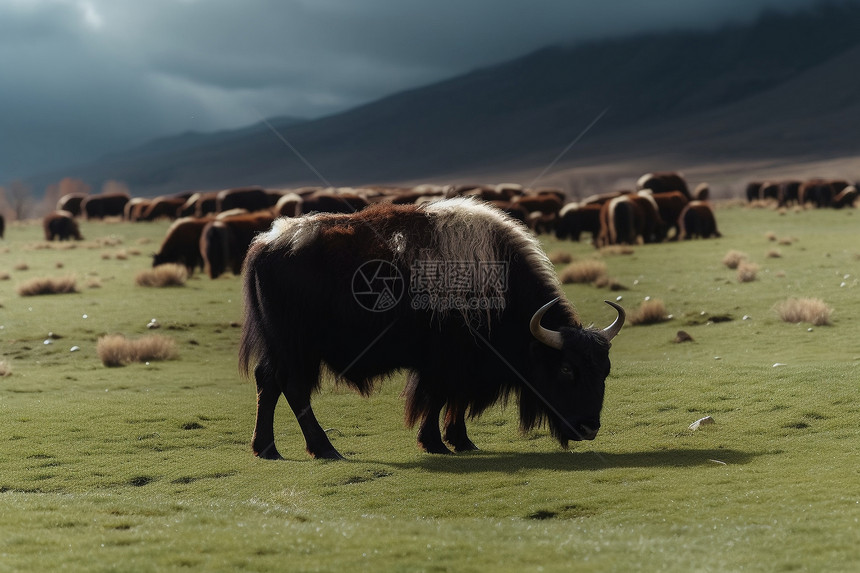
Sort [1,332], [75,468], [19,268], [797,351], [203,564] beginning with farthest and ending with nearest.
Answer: [19,268]
[1,332]
[797,351]
[75,468]
[203,564]

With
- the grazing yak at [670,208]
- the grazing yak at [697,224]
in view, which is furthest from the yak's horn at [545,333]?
the grazing yak at [670,208]

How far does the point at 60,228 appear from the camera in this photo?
44250 mm

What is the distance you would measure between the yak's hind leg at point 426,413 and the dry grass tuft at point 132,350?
272 inches

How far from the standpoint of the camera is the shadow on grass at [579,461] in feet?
27.1

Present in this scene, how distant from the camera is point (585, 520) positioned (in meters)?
6.78

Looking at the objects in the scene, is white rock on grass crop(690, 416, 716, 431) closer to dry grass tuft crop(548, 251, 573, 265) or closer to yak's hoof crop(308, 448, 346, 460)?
yak's hoof crop(308, 448, 346, 460)

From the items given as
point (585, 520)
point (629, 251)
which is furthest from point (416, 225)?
point (629, 251)

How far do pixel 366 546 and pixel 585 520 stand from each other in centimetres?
167

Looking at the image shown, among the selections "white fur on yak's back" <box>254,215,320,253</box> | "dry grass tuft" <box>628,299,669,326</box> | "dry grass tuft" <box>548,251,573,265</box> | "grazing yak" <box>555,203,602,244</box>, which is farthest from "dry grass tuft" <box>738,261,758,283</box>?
"grazing yak" <box>555,203,602,244</box>

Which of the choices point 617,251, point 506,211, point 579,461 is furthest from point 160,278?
point 579,461

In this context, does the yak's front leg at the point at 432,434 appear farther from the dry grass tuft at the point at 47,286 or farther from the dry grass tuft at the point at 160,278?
the dry grass tuft at the point at 160,278

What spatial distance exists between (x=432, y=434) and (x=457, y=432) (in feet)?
0.97

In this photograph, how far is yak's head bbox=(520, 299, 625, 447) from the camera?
8.57m

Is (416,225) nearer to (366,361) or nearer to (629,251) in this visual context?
(366,361)
